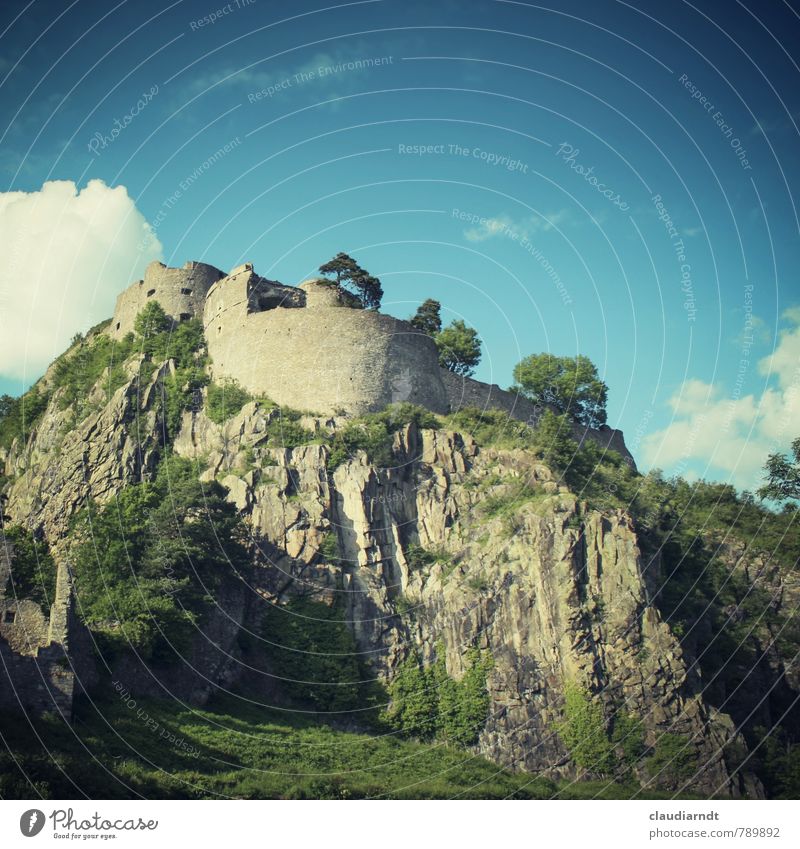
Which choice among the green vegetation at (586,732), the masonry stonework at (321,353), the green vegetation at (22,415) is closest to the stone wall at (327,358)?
the masonry stonework at (321,353)

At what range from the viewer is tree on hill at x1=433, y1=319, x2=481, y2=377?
6047cm

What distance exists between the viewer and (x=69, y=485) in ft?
151

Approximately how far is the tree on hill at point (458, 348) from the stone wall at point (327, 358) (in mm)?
5072

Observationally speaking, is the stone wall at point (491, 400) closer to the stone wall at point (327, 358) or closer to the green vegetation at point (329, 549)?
the stone wall at point (327, 358)

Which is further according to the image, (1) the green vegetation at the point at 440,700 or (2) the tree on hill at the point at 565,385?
(2) the tree on hill at the point at 565,385

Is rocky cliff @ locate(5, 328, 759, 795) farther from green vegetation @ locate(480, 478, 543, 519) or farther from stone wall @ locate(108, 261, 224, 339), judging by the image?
stone wall @ locate(108, 261, 224, 339)

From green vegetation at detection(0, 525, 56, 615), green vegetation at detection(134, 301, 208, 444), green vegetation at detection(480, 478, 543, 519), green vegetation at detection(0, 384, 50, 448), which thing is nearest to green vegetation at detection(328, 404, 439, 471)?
green vegetation at detection(480, 478, 543, 519)

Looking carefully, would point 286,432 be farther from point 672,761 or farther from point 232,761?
point 672,761

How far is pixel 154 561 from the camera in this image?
122 ft

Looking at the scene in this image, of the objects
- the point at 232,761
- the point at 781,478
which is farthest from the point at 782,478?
the point at 232,761

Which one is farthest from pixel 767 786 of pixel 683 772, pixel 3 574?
pixel 3 574

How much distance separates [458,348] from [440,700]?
27.5 meters

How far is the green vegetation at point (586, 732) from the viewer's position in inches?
1465

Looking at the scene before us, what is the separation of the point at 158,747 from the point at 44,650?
466 cm
